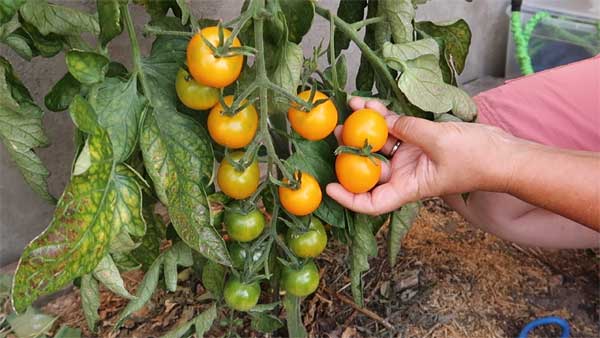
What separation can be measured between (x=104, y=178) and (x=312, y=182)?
30 centimetres

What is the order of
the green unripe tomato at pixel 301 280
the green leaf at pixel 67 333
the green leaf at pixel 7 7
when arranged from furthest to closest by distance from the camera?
the green leaf at pixel 67 333
the green unripe tomato at pixel 301 280
the green leaf at pixel 7 7

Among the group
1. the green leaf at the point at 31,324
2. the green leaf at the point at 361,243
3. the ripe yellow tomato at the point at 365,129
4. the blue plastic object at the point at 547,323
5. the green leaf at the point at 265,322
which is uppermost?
the ripe yellow tomato at the point at 365,129

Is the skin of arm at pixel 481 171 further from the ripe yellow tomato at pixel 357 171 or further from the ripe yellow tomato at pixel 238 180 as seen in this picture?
the ripe yellow tomato at pixel 238 180

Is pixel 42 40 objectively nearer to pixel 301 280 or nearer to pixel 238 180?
pixel 238 180

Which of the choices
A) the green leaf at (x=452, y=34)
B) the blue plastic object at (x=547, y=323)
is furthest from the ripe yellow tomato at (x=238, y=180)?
the blue plastic object at (x=547, y=323)

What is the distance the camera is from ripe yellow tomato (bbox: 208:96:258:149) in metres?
0.79

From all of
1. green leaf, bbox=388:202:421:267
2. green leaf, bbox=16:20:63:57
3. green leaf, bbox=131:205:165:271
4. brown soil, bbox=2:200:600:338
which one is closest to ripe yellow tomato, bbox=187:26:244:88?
green leaf, bbox=16:20:63:57

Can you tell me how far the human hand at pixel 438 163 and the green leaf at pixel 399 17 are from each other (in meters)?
0.12

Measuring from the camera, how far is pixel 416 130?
97 cm

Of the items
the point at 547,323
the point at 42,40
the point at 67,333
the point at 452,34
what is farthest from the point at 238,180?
the point at 547,323

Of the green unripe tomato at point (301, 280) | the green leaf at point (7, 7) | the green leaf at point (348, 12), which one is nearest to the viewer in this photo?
the green leaf at point (7, 7)

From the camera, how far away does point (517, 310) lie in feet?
4.87

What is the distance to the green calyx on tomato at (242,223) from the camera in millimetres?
893

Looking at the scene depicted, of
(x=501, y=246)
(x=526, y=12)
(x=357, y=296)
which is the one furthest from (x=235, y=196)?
(x=526, y=12)
